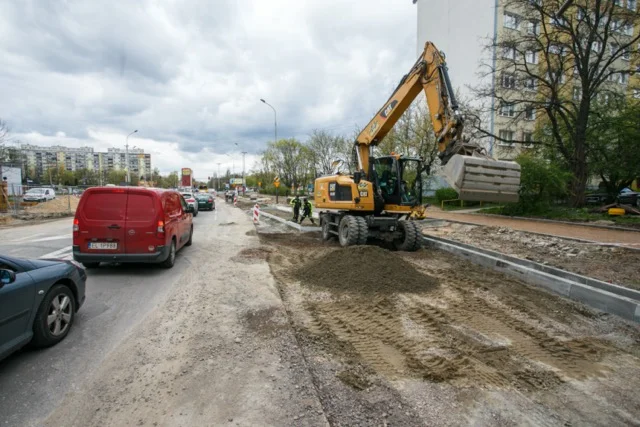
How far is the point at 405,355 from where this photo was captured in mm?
3729

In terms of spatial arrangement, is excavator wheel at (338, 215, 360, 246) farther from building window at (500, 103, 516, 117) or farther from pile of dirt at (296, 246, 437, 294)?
building window at (500, 103, 516, 117)

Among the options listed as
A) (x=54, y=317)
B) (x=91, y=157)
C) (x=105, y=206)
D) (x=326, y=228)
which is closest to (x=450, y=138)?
(x=326, y=228)

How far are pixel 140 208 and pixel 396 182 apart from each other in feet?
22.6

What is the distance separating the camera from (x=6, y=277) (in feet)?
10.4

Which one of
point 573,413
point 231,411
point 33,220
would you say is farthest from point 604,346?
point 33,220

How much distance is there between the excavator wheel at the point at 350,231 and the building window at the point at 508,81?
16764 mm

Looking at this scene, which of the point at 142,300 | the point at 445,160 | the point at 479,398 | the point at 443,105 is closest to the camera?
the point at 479,398

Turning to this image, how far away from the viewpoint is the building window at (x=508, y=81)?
67.1 feet

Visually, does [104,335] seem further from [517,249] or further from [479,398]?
[517,249]

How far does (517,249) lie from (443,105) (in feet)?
15.9

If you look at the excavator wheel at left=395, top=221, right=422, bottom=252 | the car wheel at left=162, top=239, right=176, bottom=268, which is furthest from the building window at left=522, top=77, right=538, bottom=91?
the car wheel at left=162, top=239, right=176, bottom=268

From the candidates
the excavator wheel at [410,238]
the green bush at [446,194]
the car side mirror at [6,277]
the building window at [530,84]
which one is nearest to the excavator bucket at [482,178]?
the excavator wheel at [410,238]

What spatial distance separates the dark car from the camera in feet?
10.4

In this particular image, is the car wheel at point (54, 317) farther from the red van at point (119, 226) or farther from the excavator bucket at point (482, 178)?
the excavator bucket at point (482, 178)
